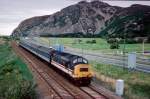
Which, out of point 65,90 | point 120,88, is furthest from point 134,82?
point 65,90

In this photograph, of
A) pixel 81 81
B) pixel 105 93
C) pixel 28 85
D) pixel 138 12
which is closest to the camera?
pixel 28 85

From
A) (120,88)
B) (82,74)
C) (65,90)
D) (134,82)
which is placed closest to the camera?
(120,88)

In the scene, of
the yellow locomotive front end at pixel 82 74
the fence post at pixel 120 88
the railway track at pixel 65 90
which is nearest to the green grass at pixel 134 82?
the fence post at pixel 120 88

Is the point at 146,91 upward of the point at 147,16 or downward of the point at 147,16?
downward

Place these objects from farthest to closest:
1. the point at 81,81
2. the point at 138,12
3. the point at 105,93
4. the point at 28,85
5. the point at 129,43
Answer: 1. the point at 138,12
2. the point at 129,43
3. the point at 81,81
4. the point at 105,93
5. the point at 28,85

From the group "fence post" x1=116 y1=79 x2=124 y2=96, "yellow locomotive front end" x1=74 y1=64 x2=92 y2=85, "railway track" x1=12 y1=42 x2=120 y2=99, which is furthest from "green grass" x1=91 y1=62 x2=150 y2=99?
"yellow locomotive front end" x1=74 y1=64 x2=92 y2=85

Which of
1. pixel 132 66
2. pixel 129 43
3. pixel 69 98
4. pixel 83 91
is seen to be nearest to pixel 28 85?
pixel 69 98

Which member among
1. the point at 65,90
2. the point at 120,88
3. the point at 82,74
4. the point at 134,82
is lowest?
the point at 65,90

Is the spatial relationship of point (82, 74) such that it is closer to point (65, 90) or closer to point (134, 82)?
point (65, 90)

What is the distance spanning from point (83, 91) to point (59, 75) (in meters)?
10.5

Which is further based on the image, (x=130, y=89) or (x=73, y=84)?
(x=73, y=84)

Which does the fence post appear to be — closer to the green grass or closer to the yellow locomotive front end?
the green grass

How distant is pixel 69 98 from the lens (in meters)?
25.5

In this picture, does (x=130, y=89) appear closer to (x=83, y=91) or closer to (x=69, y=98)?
Result: (x=83, y=91)
